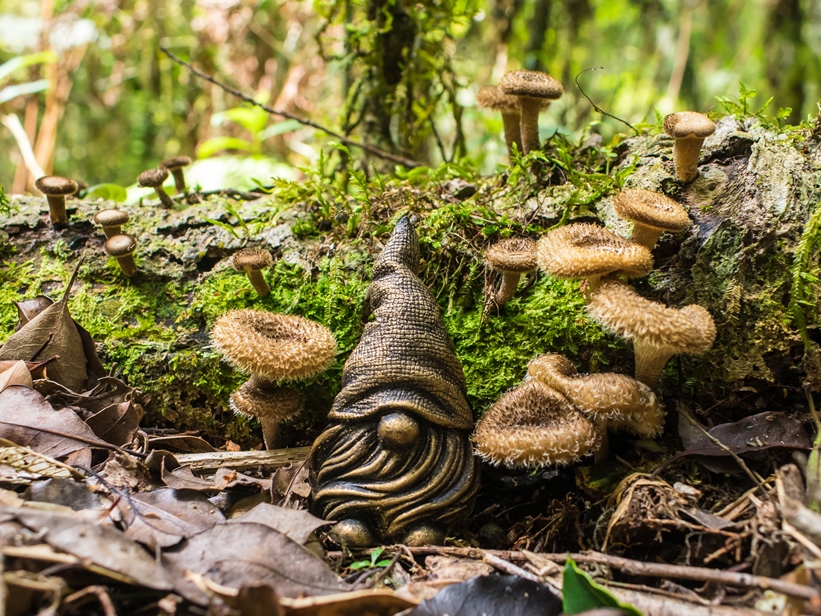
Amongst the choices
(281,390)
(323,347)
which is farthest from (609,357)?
(281,390)

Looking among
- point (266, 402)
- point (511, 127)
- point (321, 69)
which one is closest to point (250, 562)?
point (266, 402)

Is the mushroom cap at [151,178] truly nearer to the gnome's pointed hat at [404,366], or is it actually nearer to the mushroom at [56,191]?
the mushroom at [56,191]

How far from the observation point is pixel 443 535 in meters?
2.69

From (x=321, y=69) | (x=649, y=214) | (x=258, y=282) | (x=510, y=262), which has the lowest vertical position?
(x=258, y=282)

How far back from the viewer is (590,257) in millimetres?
2518

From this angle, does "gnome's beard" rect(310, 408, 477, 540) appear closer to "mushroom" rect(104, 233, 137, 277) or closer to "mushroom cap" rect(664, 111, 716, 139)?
"mushroom" rect(104, 233, 137, 277)

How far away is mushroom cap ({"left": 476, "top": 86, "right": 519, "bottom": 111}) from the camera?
3.88 meters

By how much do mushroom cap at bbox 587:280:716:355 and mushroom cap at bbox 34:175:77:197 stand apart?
11.4 feet

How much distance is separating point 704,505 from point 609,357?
845mm

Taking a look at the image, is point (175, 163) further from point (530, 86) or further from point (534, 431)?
point (534, 431)

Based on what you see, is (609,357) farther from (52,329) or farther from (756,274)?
(52,329)

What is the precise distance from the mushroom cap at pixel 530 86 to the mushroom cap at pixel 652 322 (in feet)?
4.90

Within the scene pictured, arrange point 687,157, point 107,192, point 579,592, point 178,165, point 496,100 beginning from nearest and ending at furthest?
point 579,592 → point 687,157 → point 496,100 → point 178,165 → point 107,192

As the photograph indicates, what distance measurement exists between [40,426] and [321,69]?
299 inches
